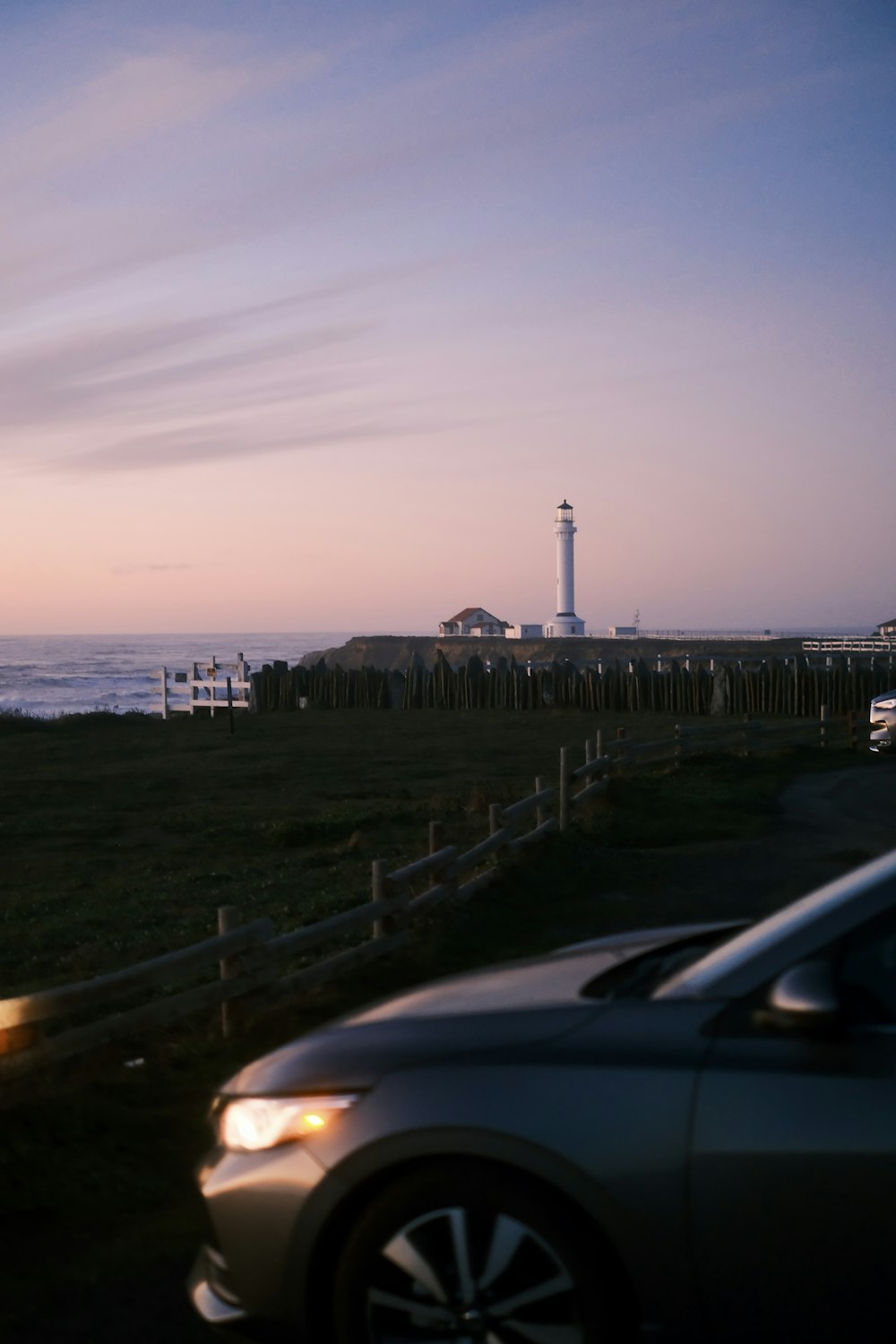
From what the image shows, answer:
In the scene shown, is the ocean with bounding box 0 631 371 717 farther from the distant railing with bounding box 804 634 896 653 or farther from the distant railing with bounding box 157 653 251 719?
the distant railing with bounding box 804 634 896 653

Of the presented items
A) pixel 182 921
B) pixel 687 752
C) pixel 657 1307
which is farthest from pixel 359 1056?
pixel 687 752

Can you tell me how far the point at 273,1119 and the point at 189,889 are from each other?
9791mm

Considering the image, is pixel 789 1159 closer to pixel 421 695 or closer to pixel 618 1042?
pixel 618 1042

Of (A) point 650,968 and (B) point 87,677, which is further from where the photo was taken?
(B) point 87,677

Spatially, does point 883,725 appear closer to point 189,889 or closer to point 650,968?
point 189,889

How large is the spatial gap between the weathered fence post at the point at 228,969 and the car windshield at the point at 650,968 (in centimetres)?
338

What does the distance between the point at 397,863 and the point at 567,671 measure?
27178mm

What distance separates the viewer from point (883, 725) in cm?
2484

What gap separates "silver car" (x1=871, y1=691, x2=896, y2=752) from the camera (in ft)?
80.9

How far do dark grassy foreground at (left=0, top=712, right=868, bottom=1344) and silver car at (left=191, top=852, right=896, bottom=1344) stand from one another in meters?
0.96

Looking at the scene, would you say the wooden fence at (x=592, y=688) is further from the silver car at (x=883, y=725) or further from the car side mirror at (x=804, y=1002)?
the car side mirror at (x=804, y=1002)

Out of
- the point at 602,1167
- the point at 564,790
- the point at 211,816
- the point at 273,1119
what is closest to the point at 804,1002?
the point at 602,1167

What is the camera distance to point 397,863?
12.9 meters

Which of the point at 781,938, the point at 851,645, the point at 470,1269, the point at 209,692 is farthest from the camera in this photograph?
the point at 851,645
